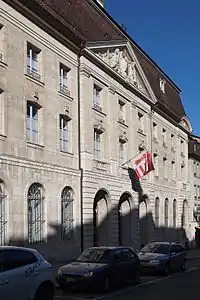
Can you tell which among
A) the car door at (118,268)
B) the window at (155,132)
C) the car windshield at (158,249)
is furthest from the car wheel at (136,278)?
the window at (155,132)

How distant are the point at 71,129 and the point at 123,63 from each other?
982cm

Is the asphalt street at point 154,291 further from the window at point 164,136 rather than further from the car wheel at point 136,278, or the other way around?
the window at point 164,136

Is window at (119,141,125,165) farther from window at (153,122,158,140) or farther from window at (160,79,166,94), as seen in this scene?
window at (160,79,166,94)

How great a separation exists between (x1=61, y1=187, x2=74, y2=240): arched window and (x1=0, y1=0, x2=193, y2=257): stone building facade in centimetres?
5

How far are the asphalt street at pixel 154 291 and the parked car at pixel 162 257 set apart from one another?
1742 mm

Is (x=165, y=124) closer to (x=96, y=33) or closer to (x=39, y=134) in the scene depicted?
(x=96, y=33)

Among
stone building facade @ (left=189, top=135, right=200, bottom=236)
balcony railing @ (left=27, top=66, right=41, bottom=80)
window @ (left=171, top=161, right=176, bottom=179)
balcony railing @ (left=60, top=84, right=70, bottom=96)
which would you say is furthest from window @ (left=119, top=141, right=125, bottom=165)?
stone building facade @ (left=189, top=135, right=200, bottom=236)

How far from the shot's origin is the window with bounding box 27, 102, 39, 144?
25.0 m

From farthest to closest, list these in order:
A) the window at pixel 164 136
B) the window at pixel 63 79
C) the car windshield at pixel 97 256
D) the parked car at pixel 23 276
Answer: the window at pixel 164 136, the window at pixel 63 79, the car windshield at pixel 97 256, the parked car at pixel 23 276

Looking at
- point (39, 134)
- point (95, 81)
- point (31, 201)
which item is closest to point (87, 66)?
point (95, 81)

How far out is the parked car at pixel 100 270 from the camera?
17.0 meters

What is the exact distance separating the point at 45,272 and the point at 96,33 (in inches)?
936

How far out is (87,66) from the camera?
103 feet

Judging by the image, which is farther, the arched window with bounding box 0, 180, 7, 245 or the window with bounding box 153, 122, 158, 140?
the window with bounding box 153, 122, 158, 140
